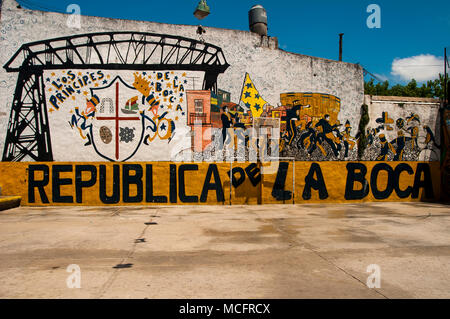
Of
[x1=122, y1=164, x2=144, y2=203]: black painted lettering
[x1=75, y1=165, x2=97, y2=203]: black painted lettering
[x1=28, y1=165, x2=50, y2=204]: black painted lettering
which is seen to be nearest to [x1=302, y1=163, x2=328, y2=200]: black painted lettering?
[x1=122, y1=164, x2=144, y2=203]: black painted lettering

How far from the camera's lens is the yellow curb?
34.1ft

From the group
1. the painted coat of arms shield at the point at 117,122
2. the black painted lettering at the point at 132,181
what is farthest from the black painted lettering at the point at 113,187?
the painted coat of arms shield at the point at 117,122

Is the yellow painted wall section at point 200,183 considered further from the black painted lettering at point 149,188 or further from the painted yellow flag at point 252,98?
the painted yellow flag at point 252,98

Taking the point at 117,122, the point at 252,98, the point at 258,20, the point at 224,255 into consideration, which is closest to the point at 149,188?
the point at 117,122

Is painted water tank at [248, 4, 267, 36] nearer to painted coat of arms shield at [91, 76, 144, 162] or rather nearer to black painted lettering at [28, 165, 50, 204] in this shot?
painted coat of arms shield at [91, 76, 144, 162]

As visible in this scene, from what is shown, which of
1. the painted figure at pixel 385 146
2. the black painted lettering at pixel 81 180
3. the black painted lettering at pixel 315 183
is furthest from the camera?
the painted figure at pixel 385 146

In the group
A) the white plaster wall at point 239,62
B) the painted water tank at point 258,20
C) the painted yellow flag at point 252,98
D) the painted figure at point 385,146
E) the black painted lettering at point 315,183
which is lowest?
the black painted lettering at point 315,183

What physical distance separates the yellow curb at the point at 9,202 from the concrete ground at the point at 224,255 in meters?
1.69

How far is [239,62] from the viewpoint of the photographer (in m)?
13.2

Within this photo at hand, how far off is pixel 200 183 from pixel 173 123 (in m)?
2.53

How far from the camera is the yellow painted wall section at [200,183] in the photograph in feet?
37.8

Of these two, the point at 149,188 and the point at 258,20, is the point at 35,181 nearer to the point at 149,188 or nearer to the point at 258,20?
the point at 149,188

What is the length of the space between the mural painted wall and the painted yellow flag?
0.13 ft
